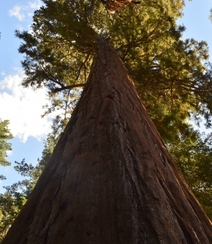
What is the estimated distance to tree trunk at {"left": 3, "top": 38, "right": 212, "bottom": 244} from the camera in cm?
189

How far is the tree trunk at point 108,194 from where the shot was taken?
189 centimetres

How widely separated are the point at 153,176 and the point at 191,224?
1.66ft

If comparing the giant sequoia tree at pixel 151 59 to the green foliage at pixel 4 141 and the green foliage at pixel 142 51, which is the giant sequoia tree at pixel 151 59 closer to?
the green foliage at pixel 142 51

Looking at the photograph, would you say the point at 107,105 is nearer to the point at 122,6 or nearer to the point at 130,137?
the point at 130,137

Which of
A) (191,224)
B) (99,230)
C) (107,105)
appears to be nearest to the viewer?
(99,230)

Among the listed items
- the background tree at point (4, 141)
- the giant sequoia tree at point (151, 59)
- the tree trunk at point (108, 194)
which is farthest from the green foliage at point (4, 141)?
the tree trunk at point (108, 194)

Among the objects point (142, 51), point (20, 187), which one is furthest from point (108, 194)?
point (20, 187)

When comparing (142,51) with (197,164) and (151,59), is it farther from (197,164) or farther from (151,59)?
(197,164)

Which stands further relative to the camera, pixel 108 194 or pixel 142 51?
pixel 142 51

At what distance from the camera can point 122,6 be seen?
10.5m

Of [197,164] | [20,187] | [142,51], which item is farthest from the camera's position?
[20,187]

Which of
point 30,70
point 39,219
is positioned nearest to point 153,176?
point 39,219

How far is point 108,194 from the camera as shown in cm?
213

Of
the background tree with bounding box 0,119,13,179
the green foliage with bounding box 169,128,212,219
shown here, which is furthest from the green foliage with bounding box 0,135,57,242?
the green foliage with bounding box 169,128,212,219
